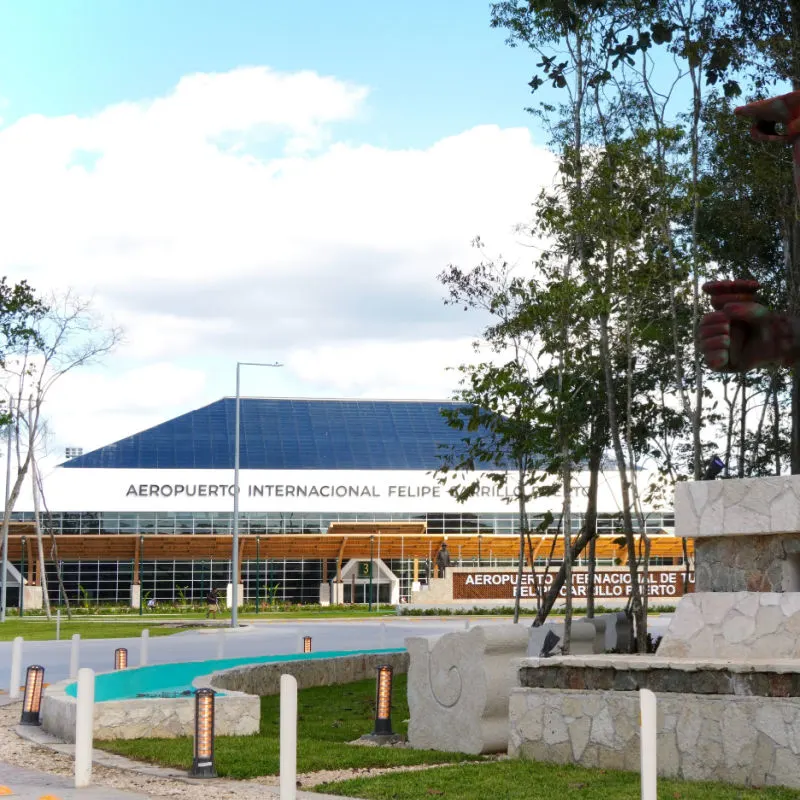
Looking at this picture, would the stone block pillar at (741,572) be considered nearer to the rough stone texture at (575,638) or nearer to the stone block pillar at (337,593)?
the rough stone texture at (575,638)

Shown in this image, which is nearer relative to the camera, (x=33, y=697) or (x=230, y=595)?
(x=33, y=697)

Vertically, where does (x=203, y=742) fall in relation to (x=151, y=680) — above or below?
above

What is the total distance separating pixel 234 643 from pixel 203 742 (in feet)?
74.5

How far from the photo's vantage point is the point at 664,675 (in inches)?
420

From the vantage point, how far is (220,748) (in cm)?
1309

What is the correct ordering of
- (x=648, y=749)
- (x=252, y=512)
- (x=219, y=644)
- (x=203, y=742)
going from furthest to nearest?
1. (x=252, y=512)
2. (x=219, y=644)
3. (x=203, y=742)
4. (x=648, y=749)

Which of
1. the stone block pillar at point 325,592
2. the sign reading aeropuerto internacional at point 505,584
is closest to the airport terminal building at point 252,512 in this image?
the stone block pillar at point 325,592

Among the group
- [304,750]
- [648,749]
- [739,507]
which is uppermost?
[739,507]

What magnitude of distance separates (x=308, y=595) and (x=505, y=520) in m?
12.2

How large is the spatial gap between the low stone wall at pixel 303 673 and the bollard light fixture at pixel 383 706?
106 inches

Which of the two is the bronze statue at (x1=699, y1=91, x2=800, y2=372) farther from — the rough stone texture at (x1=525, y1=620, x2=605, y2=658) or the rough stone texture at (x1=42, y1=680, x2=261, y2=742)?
the rough stone texture at (x1=525, y1=620, x2=605, y2=658)

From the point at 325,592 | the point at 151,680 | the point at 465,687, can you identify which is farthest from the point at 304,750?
the point at 325,592

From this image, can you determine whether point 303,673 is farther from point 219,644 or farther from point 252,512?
point 252,512

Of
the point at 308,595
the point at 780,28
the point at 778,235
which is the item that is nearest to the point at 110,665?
the point at 778,235
